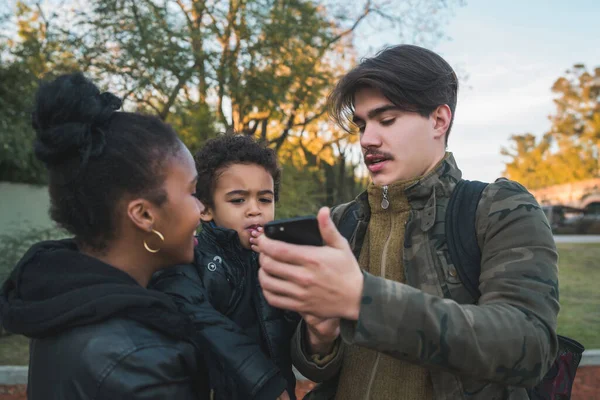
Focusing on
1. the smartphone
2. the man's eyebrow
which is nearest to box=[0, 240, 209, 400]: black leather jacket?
the smartphone

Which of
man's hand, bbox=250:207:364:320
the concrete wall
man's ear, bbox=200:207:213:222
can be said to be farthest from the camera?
the concrete wall

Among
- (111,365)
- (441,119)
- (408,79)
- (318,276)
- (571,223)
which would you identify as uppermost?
(408,79)

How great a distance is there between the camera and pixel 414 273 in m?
1.95

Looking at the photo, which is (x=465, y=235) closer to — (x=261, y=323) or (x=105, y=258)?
(x=261, y=323)

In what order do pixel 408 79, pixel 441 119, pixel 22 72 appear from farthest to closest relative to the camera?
pixel 22 72 → pixel 441 119 → pixel 408 79

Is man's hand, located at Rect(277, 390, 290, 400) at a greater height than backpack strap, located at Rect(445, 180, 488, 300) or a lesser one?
lesser

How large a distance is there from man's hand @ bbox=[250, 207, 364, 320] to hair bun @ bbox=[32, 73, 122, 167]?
680mm

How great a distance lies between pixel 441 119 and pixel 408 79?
27 cm

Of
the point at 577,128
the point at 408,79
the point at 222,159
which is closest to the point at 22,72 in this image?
the point at 222,159

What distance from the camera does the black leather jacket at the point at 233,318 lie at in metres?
2.04

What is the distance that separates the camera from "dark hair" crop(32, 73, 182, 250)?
1612 mm

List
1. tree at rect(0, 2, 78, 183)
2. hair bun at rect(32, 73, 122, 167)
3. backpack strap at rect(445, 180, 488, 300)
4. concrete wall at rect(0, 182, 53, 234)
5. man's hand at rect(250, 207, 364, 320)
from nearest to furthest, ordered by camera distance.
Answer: man's hand at rect(250, 207, 364, 320) < hair bun at rect(32, 73, 122, 167) < backpack strap at rect(445, 180, 488, 300) < tree at rect(0, 2, 78, 183) < concrete wall at rect(0, 182, 53, 234)

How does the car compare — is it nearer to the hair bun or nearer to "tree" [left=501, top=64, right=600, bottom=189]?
"tree" [left=501, top=64, right=600, bottom=189]

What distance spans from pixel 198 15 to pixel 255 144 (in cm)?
927
